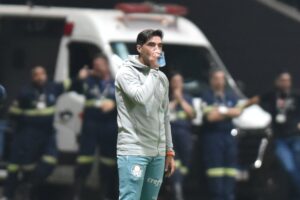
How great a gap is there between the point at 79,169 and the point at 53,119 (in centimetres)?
68

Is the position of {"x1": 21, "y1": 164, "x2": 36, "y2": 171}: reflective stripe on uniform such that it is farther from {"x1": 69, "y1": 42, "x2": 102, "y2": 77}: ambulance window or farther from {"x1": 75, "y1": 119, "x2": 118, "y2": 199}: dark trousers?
{"x1": 69, "y1": 42, "x2": 102, "y2": 77}: ambulance window

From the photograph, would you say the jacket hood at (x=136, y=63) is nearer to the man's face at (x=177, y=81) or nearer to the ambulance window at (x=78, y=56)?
the man's face at (x=177, y=81)

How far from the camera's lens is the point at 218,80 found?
14.2 m

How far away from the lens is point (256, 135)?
1463 centimetres

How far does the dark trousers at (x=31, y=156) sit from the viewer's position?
14.6 metres

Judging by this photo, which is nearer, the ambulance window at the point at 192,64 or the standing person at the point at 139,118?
the standing person at the point at 139,118

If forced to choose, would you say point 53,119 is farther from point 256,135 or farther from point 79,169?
point 256,135

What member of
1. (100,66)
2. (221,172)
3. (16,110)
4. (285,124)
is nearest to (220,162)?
(221,172)

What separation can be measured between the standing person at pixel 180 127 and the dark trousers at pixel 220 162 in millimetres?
238

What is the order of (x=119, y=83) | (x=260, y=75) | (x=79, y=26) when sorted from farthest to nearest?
1. (x=260, y=75)
2. (x=79, y=26)
3. (x=119, y=83)

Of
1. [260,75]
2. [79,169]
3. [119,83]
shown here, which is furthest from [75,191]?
[119,83]

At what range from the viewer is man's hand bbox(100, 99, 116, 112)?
14078 millimetres

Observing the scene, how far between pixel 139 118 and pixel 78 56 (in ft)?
20.4

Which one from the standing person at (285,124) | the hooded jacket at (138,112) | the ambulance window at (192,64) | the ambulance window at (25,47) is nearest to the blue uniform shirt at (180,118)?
the ambulance window at (192,64)
